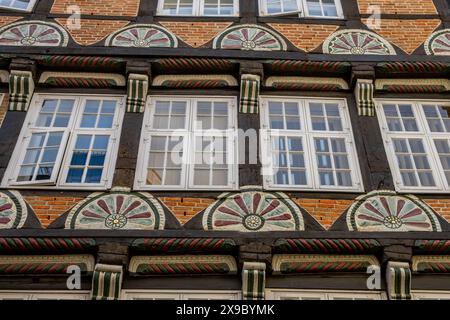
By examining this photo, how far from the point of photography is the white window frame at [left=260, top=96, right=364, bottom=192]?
298 inches

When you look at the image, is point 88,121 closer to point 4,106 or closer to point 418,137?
point 4,106

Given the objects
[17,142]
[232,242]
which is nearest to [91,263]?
[232,242]

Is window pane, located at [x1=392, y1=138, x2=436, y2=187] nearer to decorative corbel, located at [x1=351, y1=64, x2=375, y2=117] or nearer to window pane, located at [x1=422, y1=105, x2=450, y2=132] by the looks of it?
window pane, located at [x1=422, y1=105, x2=450, y2=132]

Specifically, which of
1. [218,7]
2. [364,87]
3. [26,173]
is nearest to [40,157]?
[26,173]

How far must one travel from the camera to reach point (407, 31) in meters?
9.54

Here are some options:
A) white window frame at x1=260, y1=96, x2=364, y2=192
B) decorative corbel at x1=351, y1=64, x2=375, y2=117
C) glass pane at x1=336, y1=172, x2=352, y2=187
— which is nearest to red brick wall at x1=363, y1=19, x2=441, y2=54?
decorative corbel at x1=351, y1=64, x2=375, y2=117

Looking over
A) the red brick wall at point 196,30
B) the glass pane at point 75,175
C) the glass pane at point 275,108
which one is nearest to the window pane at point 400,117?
the glass pane at point 275,108

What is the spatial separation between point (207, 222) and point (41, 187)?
218 cm

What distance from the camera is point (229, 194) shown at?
291 inches

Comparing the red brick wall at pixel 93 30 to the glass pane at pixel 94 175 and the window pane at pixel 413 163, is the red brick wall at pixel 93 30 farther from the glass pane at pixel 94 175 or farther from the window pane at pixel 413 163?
the window pane at pixel 413 163

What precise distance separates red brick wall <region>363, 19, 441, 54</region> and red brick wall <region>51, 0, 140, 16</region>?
393 centimetres

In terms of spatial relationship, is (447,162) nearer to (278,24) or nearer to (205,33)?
(278,24)

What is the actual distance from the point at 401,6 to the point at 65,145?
6093mm

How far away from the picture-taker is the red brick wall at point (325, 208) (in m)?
7.15
